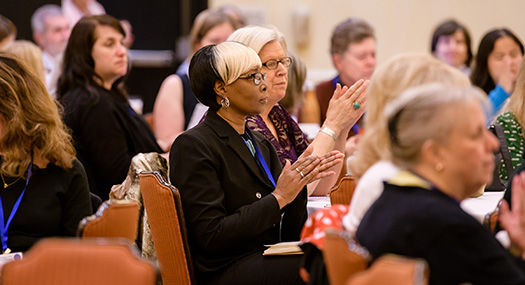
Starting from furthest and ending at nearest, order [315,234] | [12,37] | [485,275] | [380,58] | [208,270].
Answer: [380,58], [12,37], [208,270], [315,234], [485,275]

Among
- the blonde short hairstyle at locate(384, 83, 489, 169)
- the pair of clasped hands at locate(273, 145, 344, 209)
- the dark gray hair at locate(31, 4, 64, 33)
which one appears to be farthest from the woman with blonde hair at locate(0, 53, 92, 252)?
the dark gray hair at locate(31, 4, 64, 33)

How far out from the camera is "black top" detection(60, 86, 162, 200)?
171 inches

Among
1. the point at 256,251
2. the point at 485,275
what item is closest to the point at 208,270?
the point at 256,251

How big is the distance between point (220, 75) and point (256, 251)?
0.73 metres

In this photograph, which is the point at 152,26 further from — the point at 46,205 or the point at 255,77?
the point at 46,205

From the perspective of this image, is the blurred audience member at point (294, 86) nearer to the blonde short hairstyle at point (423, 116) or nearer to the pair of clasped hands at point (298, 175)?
the pair of clasped hands at point (298, 175)

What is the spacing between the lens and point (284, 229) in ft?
10.2

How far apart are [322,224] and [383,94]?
41 centimetres

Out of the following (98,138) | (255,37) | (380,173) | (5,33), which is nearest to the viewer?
(380,173)

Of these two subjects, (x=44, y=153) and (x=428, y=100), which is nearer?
(x=428, y=100)

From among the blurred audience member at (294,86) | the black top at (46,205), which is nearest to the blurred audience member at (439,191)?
the black top at (46,205)

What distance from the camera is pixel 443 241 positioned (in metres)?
1.68

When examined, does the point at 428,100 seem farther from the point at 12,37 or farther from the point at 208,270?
the point at 12,37

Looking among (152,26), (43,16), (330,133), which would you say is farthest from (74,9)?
(330,133)
